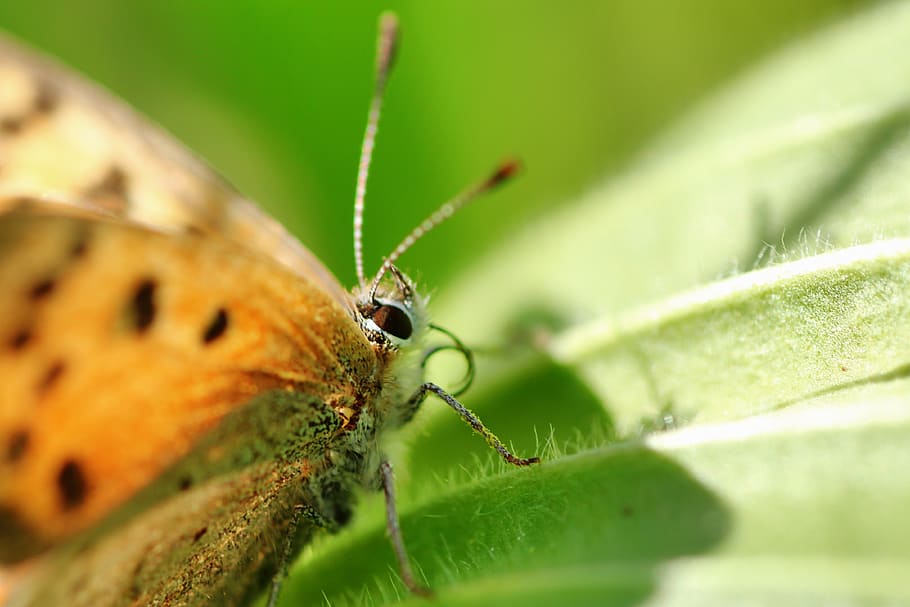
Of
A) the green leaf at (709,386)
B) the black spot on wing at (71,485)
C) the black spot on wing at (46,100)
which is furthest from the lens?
the black spot on wing at (46,100)

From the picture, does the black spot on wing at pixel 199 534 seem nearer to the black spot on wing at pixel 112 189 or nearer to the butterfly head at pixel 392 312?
the butterfly head at pixel 392 312

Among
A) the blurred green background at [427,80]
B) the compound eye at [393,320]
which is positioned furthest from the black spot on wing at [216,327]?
the blurred green background at [427,80]

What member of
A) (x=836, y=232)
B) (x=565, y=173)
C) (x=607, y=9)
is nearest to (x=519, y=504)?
(x=836, y=232)

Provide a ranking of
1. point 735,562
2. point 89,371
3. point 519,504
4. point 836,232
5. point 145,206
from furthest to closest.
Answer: point 145,206
point 836,232
point 519,504
point 89,371
point 735,562

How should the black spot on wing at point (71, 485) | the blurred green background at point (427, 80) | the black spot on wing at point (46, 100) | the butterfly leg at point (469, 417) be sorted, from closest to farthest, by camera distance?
the black spot on wing at point (71, 485) → the butterfly leg at point (469, 417) → the black spot on wing at point (46, 100) → the blurred green background at point (427, 80)

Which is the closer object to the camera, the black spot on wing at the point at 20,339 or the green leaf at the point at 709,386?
the green leaf at the point at 709,386

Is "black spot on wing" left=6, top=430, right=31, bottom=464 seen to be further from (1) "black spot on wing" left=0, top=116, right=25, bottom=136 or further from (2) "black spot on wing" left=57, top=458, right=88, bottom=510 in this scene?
(1) "black spot on wing" left=0, top=116, right=25, bottom=136

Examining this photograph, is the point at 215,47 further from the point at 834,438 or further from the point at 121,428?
the point at 834,438

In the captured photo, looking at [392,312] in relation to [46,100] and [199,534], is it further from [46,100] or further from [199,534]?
[46,100]
